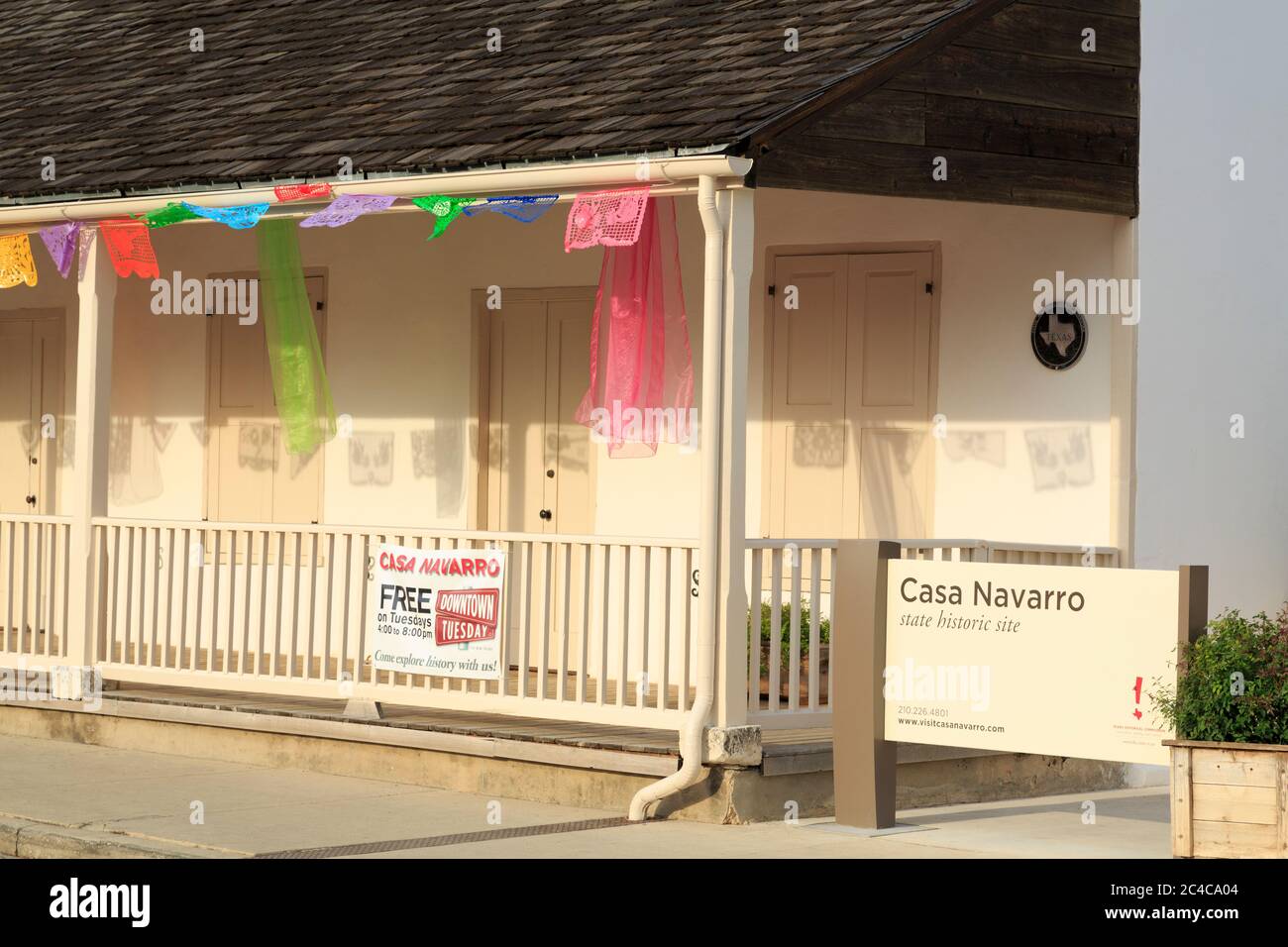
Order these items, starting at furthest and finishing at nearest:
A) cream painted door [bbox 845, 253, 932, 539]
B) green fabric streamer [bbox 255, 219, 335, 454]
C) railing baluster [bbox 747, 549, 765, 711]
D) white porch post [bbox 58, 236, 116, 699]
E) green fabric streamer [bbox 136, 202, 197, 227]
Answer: white porch post [bbox 58, 236, 116, 699], cream painted door [bbox 845, 253, 932, 539], green fabric streamer [bbox 255, 219, 335, 454], green fabric streamer [bbox 136, 202, 197, 227], railing baluster [bbox 747, 549, 765, 711]

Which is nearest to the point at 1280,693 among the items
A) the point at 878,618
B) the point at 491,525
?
the point at 878,618

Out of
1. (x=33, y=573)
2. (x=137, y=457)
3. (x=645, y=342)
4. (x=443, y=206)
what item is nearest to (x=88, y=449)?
(x=33, y=573)

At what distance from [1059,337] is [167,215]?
15.9 feet

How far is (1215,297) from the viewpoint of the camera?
36.8 ft

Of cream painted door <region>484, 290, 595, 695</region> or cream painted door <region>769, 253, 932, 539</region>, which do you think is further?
cream painted door <region>484, 290, 595, 695</region>

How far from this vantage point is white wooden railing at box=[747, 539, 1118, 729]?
9.34 m

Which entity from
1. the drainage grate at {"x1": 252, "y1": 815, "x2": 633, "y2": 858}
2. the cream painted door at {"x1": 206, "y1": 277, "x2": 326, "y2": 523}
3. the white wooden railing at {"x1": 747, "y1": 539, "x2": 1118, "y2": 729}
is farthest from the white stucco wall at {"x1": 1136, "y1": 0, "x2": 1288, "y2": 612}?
the cream painted door at {"x1": 206, "y1": 277, "x2": 326, "y2": 523}

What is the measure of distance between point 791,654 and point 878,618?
2.57 feet

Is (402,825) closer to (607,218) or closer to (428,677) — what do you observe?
(428,677)

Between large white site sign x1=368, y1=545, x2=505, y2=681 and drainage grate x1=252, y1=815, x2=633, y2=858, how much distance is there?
112 centimetres

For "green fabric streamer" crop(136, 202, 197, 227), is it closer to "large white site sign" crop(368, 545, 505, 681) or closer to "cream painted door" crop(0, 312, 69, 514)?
"large white site sign" crop(368, 545, 505, 681)

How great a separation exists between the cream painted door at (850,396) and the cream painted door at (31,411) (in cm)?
610

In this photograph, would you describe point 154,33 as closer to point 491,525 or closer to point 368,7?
point 368,7
